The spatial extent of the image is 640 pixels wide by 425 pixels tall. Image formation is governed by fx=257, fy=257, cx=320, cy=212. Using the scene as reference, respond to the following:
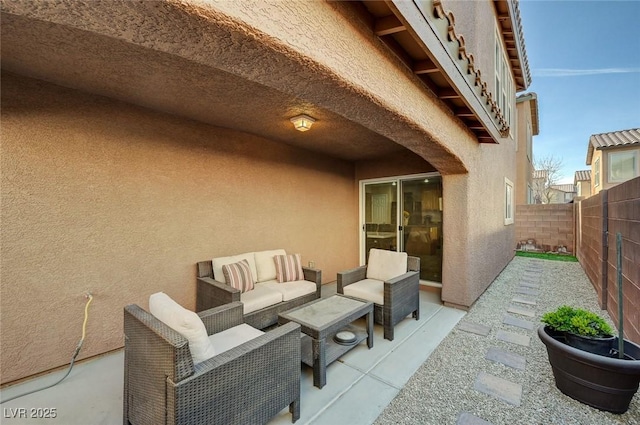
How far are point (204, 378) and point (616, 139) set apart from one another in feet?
52.0

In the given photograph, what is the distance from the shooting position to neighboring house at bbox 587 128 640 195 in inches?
385

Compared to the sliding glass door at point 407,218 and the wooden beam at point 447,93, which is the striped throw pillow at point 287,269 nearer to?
the sliding glass door at point 407,218

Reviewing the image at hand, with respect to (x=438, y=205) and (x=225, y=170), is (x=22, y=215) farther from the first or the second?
(x=438, y=205)

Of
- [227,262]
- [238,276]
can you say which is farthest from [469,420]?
[227,262]

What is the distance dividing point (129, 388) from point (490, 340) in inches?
154

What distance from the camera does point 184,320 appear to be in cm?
170

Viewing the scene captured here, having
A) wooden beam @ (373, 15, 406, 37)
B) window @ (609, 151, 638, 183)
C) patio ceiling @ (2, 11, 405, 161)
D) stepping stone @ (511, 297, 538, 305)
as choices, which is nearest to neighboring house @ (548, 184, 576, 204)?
window @ (609, 151, 638, 183)

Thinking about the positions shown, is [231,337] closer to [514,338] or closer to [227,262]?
[227,262]

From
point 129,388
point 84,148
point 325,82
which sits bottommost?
point 129,388

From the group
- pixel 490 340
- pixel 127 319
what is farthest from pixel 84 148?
pixel 490 340

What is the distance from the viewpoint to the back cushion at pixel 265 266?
4.24 m

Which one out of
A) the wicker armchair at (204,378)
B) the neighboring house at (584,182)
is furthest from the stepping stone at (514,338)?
the neighboring house at (584,182)

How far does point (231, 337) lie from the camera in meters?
2.38

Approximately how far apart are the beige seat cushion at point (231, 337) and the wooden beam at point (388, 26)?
9.07 ft
